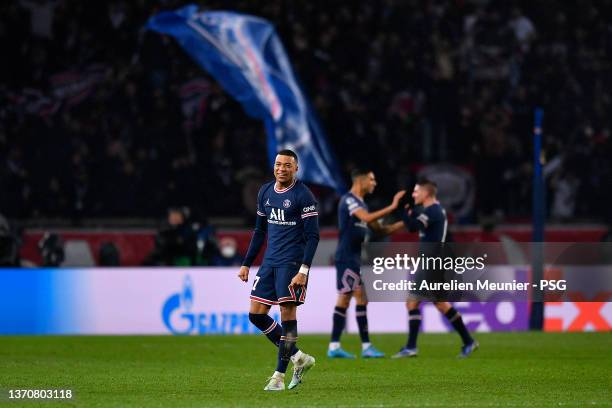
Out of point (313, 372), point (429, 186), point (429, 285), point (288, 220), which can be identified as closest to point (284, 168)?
point (288, 220)

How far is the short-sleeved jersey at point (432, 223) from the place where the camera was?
14836 mm

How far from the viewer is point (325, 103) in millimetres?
23828

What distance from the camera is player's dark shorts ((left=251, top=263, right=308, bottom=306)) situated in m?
10.9

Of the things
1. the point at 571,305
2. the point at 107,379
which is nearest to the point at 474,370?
the point at 107,379

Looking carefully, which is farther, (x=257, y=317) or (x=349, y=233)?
(x=349, y=233)

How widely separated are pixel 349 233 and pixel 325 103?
902 cm

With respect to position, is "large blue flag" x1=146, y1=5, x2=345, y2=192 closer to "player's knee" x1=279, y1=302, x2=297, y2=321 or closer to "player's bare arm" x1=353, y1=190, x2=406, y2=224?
"player's bare arm" x1=353, y1=190, x2=406, y2=224

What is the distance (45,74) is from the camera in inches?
Answer: 949

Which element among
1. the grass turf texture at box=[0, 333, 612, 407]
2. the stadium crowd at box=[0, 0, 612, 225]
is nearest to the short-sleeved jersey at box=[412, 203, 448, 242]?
the grass turf texture at box=[0, 333, 612, 407]

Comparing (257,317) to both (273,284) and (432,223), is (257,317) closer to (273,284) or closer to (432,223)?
(273,284)

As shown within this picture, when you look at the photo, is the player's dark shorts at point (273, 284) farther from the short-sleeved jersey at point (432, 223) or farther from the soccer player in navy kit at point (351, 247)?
the short-sleeved jersey at point (432, 223)

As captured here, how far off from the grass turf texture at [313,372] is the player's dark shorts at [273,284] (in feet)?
2.61

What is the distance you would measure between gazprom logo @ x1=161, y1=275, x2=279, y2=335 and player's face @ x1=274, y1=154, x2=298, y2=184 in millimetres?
8649

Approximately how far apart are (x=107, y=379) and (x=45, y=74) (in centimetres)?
1320
